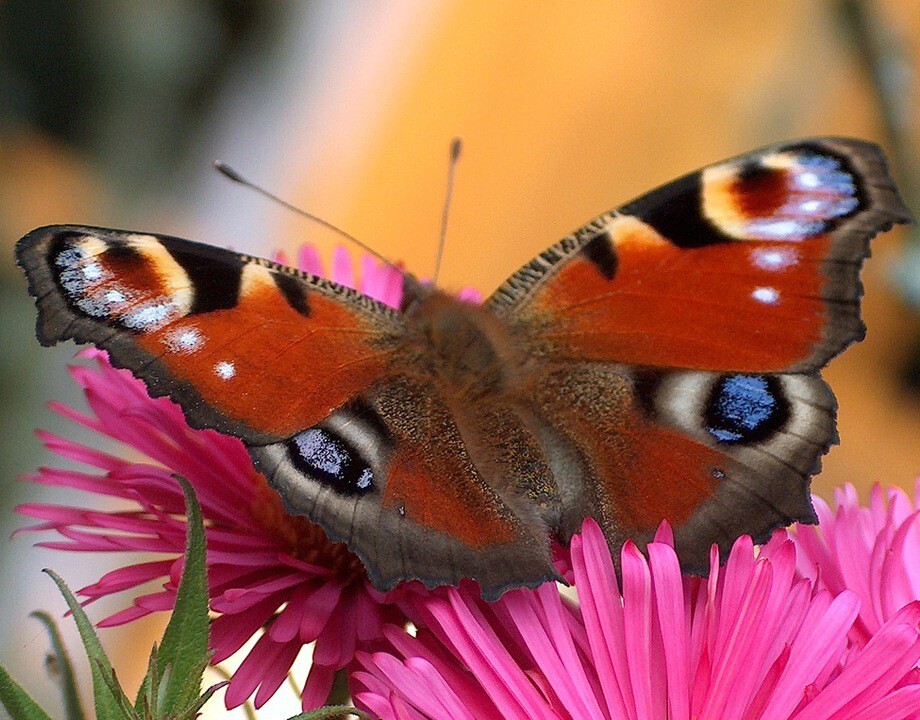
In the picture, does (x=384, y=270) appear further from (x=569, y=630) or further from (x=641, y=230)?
(x=569, y=630)

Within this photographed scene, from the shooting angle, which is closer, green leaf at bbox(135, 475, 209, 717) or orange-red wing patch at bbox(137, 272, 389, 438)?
green leaf at bbox(135, 475, 209, 717)

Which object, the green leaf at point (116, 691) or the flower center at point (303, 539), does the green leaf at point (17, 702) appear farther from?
the flower center at point (303, 539)

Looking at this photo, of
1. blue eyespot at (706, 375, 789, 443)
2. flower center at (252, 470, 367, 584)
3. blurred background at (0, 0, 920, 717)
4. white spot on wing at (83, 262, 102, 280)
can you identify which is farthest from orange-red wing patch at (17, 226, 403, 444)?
blurred background at (0, 0, 920, 717)

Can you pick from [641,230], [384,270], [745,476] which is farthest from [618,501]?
[384,270]

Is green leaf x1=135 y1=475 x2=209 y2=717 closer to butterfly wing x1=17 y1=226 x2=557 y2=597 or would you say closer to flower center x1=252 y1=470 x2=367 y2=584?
butterfly wing x1=17 y1=226 x2=557 y2=597

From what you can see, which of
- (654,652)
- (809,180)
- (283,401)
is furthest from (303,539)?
(809,180)

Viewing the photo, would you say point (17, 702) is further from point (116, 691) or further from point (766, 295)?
point (766, 295)
